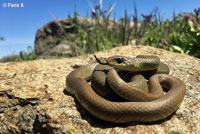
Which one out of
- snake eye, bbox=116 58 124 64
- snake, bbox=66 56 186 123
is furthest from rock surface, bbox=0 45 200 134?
snake eye, bbox=116 58 124 64

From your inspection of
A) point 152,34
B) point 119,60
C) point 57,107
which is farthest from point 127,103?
point 152,34

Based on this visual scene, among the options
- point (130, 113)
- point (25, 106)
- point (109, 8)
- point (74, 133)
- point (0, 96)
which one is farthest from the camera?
point (109, 8)

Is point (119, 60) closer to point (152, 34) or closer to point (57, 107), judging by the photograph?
point (57, 107)

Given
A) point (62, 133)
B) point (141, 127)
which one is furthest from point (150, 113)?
point (62, 133)

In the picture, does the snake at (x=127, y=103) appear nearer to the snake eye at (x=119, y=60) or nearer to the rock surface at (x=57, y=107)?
the snake eye at (x=119, y=60)

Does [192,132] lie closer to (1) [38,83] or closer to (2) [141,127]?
(2) [141,127]

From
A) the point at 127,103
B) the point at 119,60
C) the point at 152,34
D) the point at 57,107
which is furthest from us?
the point at 152,34

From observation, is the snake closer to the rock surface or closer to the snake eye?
the snake eye

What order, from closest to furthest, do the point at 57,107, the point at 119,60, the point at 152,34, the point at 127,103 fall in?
the point at 127,103, the point at 57,107, the point at 119,60, the point at 152,34
